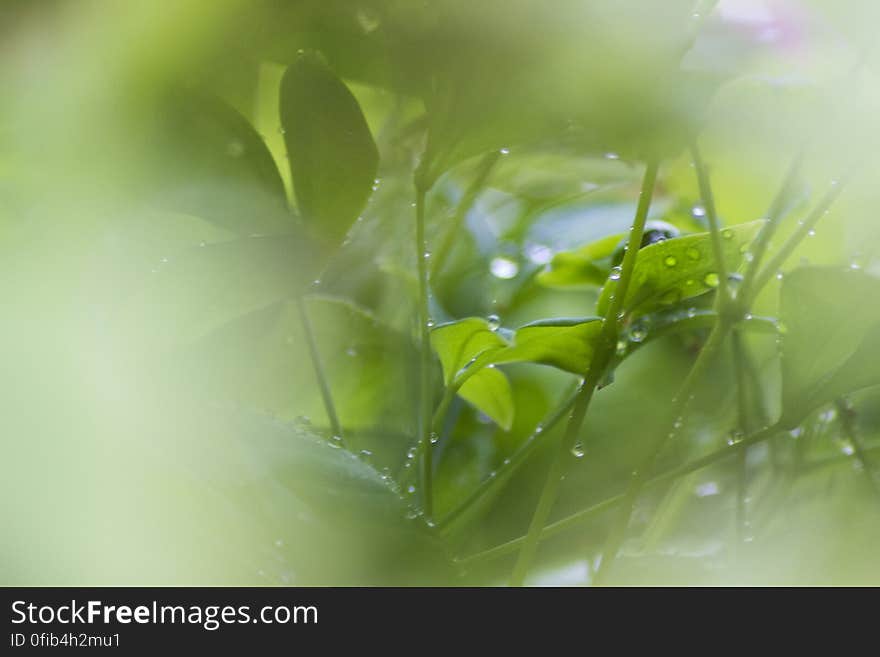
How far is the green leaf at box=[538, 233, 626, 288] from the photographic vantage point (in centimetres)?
33

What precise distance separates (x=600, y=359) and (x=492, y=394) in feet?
0.24

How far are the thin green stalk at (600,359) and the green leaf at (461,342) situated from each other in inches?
1.1

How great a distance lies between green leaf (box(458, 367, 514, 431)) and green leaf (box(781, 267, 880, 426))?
0.10m

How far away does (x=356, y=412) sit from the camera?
358 mm

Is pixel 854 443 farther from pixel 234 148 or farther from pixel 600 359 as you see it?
pixel 234 148

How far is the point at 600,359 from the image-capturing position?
9.5 inches

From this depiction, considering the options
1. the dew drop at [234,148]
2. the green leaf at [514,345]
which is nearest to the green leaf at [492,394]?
the green leaf at [514,345]

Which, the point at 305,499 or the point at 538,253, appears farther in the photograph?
the point at 538,253

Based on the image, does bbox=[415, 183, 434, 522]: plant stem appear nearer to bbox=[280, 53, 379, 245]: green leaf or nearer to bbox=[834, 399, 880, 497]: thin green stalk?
bbox=[280, 53, 379, 245]: green leaf

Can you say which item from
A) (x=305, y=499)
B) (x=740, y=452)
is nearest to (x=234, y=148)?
(x=305, y=499)
